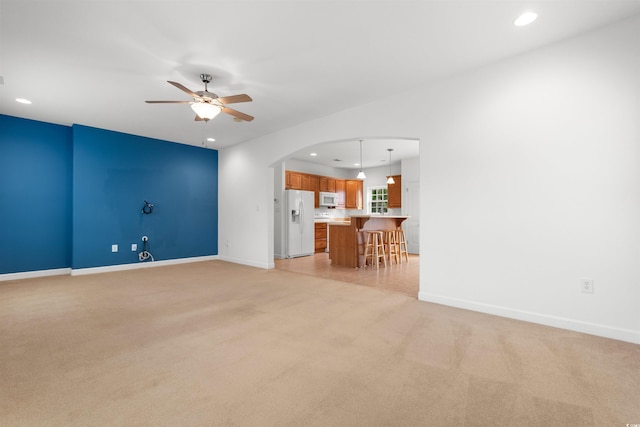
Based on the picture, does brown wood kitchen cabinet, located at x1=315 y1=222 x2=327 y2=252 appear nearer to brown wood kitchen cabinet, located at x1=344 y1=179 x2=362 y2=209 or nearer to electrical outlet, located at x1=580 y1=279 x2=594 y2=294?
brown wood kitchen cabinet, located at x1=344 y1=179 x2=362 y2=209

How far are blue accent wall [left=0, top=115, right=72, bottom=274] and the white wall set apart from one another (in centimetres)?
588

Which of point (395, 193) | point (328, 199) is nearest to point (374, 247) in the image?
point (395, 193)

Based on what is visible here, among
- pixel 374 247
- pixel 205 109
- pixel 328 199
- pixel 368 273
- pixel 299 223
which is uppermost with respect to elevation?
pixel 205 109

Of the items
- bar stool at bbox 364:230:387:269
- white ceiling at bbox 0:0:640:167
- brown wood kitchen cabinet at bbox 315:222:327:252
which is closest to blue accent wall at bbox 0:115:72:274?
white ceiling at bbox 0:0:640:167

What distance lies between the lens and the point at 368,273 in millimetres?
5363

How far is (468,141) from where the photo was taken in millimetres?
3332

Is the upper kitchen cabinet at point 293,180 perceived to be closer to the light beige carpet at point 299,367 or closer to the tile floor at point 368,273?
the tile floor at point 368,273

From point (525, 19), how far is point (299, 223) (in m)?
5.83

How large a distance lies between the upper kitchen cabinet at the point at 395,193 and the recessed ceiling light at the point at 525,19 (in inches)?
239

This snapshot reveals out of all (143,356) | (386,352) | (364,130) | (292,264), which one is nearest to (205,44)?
(364,130)

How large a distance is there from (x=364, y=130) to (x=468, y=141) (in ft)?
4.84

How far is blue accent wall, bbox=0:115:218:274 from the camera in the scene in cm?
485

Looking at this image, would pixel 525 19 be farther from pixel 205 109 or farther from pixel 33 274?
pixel 33 274

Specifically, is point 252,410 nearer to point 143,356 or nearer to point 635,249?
point 143,356
